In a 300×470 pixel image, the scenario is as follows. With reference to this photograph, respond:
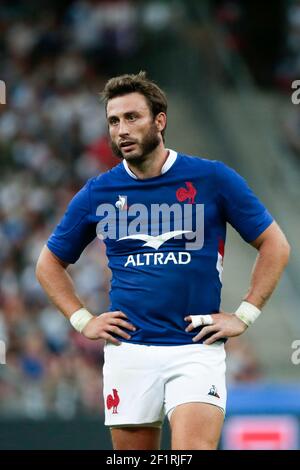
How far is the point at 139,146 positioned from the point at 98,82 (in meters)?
10.7

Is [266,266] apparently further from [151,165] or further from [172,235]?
[151,165]

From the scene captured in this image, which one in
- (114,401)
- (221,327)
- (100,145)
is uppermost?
(100,145)

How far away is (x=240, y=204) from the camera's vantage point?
641 centimetres

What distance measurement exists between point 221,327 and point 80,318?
2.55ft

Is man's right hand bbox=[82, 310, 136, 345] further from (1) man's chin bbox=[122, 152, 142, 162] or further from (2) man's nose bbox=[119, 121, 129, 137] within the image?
(2) man's nose bbox=[119, 121, 129, 137]

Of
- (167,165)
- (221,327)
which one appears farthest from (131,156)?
(221,327)

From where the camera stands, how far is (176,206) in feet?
21.1

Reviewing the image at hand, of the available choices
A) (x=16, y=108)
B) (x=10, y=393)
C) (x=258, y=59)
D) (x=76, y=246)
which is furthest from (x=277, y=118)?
(x=76, y=246)

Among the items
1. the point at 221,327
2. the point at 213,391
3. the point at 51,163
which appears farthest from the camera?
the point at 51,163

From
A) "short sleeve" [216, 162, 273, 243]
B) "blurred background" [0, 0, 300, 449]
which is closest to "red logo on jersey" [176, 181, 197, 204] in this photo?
"short sleeve" [216, 162, 273, 243]

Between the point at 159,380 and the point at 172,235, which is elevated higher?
the point at 172,235

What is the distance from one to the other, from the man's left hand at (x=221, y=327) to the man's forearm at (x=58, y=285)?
71 cm

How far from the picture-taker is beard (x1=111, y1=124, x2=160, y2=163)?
21.1ft

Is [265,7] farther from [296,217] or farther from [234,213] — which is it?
[234,213]
